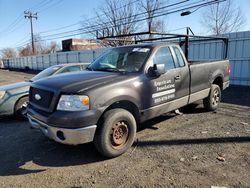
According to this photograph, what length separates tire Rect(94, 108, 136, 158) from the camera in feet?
11.9

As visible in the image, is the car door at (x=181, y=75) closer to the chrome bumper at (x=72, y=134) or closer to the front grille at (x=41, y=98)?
the chrome bumper at (x=72, y=134)

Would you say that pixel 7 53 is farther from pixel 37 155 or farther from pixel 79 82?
pixel 79 82

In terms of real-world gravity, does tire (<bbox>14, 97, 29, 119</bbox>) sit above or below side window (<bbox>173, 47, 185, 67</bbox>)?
below

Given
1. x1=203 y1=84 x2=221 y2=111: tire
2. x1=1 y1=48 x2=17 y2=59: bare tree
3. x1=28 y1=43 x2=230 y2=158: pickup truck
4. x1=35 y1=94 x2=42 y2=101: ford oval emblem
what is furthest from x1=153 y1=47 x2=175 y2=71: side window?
x1=1 y1=48 x2=17 y2=59: bare tree

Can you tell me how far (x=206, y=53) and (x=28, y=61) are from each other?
40610 millimetres

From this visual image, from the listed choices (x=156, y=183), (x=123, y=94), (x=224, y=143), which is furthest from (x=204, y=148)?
(x=123, y=94)

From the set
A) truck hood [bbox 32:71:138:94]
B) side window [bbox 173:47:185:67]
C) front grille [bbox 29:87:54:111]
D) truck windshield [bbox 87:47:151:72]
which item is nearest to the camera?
truck hood [bbox 32:71:138:94]

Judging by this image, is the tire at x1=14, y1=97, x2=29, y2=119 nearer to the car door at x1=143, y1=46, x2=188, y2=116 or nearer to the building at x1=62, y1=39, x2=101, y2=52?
the car door at x1=143, y1=46, x2=188, y2=116

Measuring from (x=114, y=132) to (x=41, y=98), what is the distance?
54.2 inches

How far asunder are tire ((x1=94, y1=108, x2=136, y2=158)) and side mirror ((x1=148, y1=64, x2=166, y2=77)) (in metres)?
0.92

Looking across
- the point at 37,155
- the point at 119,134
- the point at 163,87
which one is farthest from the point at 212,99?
the point at 37,155

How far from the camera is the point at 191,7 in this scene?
1566cm

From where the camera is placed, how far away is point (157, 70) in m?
4.23

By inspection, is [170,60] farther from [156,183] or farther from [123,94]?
[156,183]
